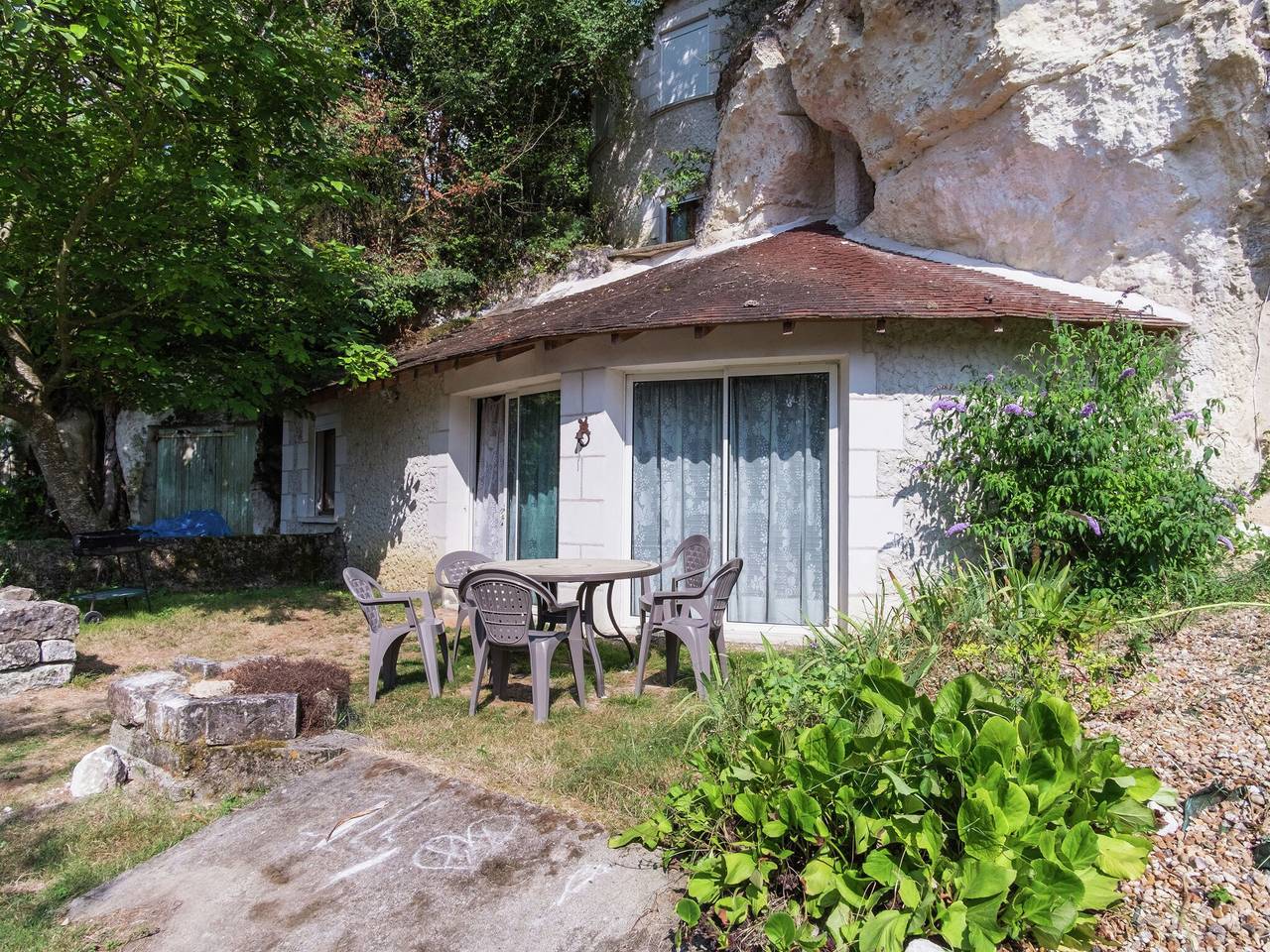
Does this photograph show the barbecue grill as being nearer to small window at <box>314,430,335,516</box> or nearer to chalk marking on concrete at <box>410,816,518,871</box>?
small window at <box>314,430,335,516</box>

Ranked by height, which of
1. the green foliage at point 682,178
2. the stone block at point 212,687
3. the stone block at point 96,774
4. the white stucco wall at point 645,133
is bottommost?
the stone block at point 96,774

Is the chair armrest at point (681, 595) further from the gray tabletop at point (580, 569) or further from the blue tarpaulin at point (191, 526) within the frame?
the blue tarpaulin at point (191, 526)

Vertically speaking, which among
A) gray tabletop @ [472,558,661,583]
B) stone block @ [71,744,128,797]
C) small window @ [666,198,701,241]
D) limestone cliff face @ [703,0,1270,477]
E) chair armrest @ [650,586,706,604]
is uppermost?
small window @ [666,198,701,241]

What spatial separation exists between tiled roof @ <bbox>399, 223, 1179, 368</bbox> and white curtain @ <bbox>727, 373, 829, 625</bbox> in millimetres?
802

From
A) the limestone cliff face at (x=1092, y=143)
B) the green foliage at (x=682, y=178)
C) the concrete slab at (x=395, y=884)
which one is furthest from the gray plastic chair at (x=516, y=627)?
the green foliage at (x=682, y=178)

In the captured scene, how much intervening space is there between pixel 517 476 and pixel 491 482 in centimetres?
44

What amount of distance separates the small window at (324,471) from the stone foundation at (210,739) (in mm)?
7762

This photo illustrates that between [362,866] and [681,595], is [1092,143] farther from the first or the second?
[362,866]

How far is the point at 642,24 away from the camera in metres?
13.3

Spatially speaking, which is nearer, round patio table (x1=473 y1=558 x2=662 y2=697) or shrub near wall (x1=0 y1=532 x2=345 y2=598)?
round patio table (x1=473 y1=558 x2=662 y2=697)

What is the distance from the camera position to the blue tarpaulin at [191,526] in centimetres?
1149

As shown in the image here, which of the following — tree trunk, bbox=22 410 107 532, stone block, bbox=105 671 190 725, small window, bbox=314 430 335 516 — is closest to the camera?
stone block, bbox=105 671 190 725

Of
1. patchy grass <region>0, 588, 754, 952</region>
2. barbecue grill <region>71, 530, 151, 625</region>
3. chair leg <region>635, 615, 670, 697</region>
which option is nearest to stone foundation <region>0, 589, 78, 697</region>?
patchy grass <region>0, 588, 754, 952</region>

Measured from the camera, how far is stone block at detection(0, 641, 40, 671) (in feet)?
16.9
